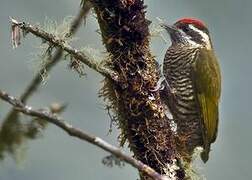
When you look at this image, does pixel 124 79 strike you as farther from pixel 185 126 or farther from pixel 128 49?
pixel 185 126

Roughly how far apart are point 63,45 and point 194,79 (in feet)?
7.03

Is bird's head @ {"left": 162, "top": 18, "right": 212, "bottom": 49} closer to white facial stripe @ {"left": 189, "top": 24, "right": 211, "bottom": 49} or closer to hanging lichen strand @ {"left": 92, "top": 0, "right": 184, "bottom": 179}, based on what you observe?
white facial stripe @ {"left": 189, "top": 24, "right": 211, "bottom": 49}

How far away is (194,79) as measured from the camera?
4621 millimetres

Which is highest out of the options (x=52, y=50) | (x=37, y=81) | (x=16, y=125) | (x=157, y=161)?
(x=52, y=50)

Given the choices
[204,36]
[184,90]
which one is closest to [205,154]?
[184,90]

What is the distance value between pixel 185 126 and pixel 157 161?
4.75 feet

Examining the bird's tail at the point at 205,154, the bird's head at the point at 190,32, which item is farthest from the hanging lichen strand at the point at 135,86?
the bird's head at the point at 190,32

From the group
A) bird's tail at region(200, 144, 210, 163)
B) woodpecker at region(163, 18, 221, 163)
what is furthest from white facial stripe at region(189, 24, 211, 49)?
bird's tail at region(200, 144, 210, 163)

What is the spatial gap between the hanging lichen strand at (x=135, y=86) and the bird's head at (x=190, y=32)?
2113 mm

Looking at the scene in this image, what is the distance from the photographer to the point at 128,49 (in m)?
2.74

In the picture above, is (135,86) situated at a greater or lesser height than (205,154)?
greater

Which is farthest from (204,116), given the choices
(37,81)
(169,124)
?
(37,81)

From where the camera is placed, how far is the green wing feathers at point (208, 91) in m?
4.43

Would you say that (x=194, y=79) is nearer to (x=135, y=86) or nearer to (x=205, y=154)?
(x=205, y=154)
